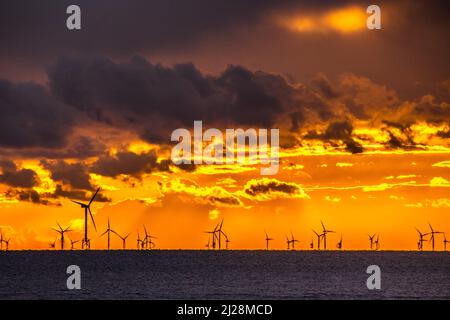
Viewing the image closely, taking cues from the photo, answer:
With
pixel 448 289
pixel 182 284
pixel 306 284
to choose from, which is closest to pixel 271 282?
pixel 306 284

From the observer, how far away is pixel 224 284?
190m

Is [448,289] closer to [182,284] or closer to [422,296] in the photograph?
[422,296]
